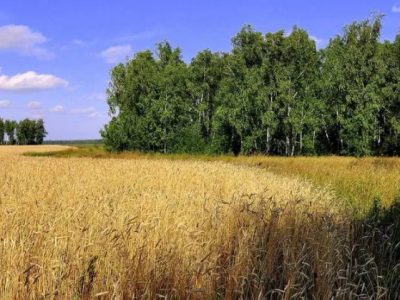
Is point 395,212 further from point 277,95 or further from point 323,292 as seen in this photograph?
point 277,95

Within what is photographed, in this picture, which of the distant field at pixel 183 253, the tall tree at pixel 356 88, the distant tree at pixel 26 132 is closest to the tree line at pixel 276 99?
the tall tree at pixel 356 88

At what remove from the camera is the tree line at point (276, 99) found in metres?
42.4

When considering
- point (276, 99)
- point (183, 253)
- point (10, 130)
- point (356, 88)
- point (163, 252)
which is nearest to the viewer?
point (163, 252)

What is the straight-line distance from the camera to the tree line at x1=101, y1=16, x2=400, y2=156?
42.4 m

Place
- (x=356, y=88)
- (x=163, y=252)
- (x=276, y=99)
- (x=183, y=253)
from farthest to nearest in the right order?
(x=276, y=99)
(x=356, y=88)
(x=183, y=253)
(x=163, y=252)

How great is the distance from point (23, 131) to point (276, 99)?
322 feet

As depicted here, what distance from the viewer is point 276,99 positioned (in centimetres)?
4459

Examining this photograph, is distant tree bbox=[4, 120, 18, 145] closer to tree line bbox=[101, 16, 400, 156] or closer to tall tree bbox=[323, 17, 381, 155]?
tree line bbox=[101, 16, 400, 156]

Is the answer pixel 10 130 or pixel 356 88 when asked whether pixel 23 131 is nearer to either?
pixel 10 130

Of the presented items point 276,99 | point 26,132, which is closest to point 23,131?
point 26,132

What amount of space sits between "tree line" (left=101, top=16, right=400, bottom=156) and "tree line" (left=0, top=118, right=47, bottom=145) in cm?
7757

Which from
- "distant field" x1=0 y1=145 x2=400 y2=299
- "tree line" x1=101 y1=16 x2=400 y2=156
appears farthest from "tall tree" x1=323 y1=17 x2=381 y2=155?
"distant field" x1=0 y1=145 x2=400 y2=299

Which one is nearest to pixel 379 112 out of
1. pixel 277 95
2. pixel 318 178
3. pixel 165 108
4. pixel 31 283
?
pixel 277 95

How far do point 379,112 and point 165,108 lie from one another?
2365 centimetres
